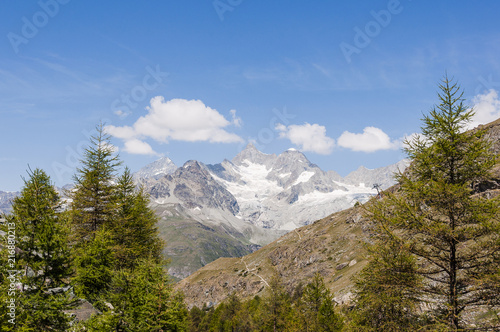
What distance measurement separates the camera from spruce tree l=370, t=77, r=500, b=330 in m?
13.0

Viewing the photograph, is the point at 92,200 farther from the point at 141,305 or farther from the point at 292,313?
the point at 292,313

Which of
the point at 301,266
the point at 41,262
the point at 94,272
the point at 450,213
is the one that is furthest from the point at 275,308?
the point at 301,266

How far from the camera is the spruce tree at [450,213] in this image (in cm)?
1303

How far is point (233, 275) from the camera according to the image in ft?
490

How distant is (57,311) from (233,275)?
140 metres

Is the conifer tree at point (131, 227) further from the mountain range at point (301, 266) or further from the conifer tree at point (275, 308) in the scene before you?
the mountain range at point (301, 266)

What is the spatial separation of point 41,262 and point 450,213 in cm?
2465

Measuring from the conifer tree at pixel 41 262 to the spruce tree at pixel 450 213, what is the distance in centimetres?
2072

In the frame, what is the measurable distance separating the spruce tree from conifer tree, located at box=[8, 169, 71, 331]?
816 inches

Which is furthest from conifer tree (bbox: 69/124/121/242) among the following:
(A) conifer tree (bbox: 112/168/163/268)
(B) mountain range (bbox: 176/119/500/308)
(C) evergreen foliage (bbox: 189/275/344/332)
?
(B) mountain range (bbox: 176/119/500/308)

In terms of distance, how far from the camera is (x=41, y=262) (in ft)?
61.9

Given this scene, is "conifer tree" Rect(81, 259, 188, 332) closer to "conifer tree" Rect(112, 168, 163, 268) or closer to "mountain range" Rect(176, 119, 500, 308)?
"conifer tree" Rect(112, 168, 163, 268)

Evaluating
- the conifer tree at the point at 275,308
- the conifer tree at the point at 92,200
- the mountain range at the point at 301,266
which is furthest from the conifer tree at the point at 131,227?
the mountain range at the point at 301,266

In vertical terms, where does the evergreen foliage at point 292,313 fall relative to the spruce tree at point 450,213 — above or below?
below
